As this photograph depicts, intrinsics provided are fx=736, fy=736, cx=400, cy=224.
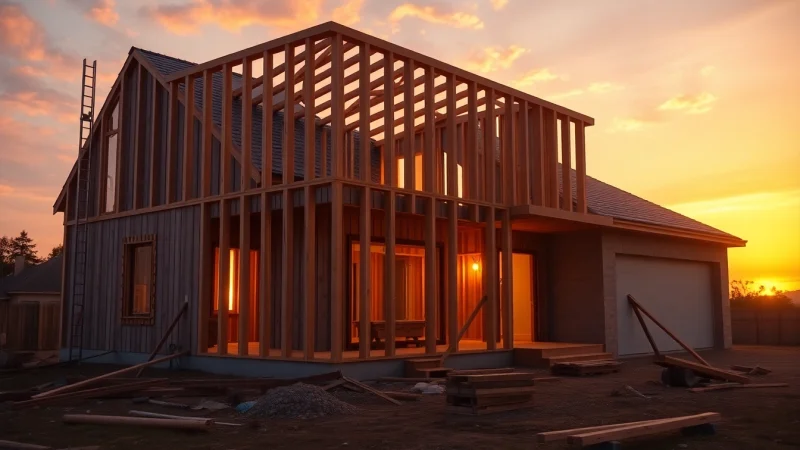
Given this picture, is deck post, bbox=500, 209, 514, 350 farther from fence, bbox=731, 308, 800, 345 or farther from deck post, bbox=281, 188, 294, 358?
fence, bbox=731, 308, 800, 345

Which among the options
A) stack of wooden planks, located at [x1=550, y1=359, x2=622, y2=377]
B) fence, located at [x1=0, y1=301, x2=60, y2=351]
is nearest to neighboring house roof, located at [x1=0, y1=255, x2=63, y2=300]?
fence, located at [x1=0, y1=301, x2=60, y2=351]

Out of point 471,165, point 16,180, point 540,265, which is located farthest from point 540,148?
point 16,180

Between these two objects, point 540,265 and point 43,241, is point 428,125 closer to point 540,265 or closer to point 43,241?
point 540,265

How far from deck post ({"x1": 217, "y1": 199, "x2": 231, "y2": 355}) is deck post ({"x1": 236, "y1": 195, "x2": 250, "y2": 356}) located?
14.9 inches

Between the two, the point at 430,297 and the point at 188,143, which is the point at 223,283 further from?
the point at 430,297

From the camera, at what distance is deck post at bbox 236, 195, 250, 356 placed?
12773mm

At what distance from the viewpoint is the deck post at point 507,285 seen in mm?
14812

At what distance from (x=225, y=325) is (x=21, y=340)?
1319cm

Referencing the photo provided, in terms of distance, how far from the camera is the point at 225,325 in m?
13.3

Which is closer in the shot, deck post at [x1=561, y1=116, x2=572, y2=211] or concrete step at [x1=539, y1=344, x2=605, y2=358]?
concrete step at [x1=539, y1=344, x2=605, y2=358]

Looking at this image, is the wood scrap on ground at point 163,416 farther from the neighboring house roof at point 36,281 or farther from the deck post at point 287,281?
the neighboring house roof at point 36,281

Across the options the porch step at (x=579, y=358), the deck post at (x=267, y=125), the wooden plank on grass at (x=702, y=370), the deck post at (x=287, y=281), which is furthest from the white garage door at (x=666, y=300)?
the deck post at (x=267, y=125)

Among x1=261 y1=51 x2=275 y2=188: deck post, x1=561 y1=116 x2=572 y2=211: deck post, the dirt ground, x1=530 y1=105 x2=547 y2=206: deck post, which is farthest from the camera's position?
x1=561 y1=116 x2=572 y2=211: deck post

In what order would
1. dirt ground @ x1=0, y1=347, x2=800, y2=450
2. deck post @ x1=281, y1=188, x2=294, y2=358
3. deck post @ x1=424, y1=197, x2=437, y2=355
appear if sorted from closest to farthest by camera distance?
1. dirt ground @ x1=0, y1=347, x2=800, y2=450
2. deck post @ x1=281, y1=188, x2=294, y2=358
3. deck post @ x1=424, y1=197, x2=437, y2=355
